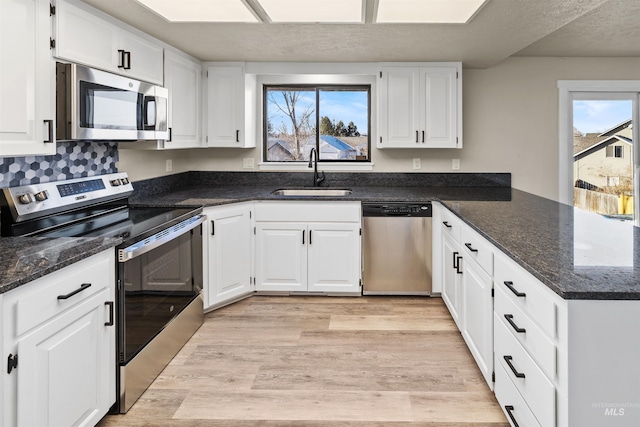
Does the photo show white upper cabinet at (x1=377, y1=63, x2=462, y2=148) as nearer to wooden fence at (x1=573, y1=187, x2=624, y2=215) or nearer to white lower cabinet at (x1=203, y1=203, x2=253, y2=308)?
wooden fence at (x1=573, y1=187, x2=624, y2=215)

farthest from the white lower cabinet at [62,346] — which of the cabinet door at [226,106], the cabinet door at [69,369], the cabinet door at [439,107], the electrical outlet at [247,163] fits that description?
the cabinet door at [439,107]

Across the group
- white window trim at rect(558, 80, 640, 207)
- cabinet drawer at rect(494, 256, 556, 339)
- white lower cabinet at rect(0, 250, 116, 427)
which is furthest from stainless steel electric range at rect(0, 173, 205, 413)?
white window trim at rect(558, 80, 640, 207)

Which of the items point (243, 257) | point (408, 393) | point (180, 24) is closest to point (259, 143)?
point (243, 257)

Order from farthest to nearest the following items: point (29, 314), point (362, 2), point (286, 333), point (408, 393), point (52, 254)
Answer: point (286, 333) → point (362, 2) → point (408, 393) → point (52, 254) → point (29, 314)

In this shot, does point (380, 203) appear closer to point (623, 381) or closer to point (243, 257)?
point (243, 257)

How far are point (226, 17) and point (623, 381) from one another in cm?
259

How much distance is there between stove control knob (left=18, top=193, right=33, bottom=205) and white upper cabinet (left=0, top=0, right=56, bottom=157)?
25 centimetres

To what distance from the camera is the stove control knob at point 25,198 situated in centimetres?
221

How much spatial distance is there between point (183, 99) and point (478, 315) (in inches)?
105

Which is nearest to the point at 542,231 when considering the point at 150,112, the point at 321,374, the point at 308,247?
the point at 321,374

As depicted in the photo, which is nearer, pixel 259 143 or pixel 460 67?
pixel 460 67

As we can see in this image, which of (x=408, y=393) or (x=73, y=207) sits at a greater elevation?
(x=73, y=207)

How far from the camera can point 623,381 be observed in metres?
1.37

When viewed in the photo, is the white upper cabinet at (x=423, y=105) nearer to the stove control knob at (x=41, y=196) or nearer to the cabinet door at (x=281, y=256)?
the cabinet door at (x=281, y=256)
